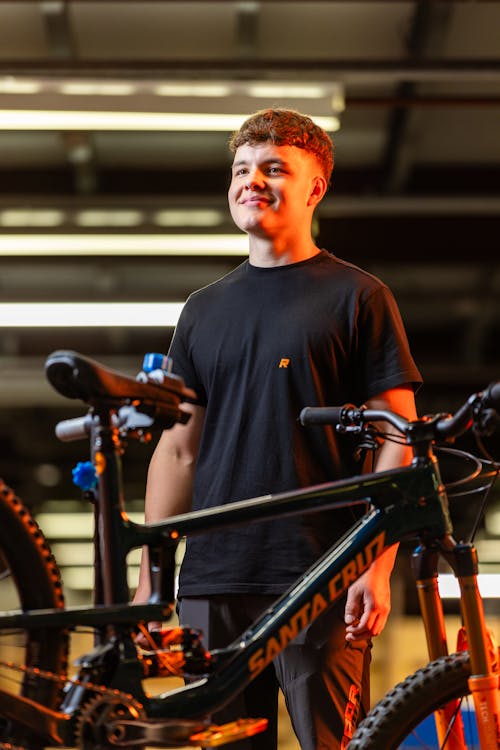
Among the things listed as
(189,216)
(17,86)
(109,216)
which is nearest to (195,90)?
(17,86)

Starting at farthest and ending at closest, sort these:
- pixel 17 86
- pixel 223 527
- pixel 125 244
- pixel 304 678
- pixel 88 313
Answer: pixel 88 313 → pixel 125 244 → pixel 17 86 → pixel 304 678 → pixel 223 527

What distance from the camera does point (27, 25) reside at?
4551 mm

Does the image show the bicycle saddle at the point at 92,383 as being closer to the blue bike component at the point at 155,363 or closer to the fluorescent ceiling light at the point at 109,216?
the blue bike component at the point at 155,363

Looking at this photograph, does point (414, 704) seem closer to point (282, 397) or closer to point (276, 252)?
point (282, 397)

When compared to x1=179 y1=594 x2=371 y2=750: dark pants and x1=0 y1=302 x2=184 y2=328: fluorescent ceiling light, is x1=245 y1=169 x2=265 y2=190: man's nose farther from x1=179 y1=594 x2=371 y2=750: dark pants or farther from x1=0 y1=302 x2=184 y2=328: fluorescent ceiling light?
x1=0 y1=302 x2=184 y2=328: fluorescent ceiling light

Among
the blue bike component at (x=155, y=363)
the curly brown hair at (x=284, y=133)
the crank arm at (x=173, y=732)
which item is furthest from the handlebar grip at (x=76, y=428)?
the curly brown hair at (x=284, y=133)

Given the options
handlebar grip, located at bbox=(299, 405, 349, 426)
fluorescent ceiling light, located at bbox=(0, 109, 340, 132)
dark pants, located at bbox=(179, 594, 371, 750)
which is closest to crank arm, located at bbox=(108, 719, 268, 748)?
dark pants, located at bbox=(179, 594, 371, 750)

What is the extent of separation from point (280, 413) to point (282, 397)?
0.03 m

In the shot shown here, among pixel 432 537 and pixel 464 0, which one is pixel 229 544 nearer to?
pixel 432 537

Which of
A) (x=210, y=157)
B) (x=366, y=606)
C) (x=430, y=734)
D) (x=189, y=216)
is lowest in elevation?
(x=430, y=734)

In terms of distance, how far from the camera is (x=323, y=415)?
1.72 m

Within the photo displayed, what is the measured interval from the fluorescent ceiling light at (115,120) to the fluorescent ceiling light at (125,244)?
3.18 feet

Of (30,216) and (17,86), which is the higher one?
(30,216)

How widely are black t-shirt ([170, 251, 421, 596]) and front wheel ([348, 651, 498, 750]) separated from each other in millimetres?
309
